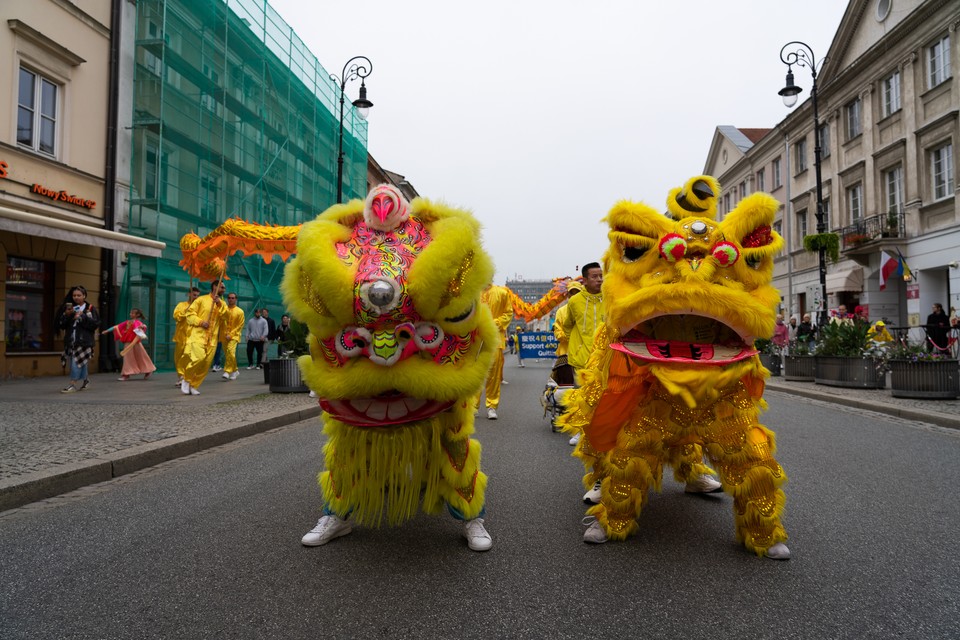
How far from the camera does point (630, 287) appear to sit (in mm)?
3086

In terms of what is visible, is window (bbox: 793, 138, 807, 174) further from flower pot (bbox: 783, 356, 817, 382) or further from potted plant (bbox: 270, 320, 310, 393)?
potted plant (bbox: 270, 320, 310, 393)

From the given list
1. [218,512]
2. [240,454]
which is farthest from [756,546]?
[240,454]

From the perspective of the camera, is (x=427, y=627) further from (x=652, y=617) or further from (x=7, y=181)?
(x=7, y=181)

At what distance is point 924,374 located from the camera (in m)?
9.41

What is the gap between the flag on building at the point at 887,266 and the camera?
20109 mm

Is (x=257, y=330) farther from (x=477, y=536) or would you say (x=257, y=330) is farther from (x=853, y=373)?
(x=477, y=536)

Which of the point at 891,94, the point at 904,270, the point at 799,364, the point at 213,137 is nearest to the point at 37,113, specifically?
the point at 213,137

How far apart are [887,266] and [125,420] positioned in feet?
75.1

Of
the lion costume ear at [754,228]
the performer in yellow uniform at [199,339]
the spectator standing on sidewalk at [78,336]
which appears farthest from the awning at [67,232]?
the lion costume ear at [754,228]

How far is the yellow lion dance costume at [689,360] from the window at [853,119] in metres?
26.1

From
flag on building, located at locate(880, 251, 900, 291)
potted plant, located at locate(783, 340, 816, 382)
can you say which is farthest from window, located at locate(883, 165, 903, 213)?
potted plant, located at locate(783, 340, 816, 382)

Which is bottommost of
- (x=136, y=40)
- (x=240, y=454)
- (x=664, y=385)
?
(x=240, y=454)

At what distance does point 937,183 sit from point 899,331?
27.4 feet

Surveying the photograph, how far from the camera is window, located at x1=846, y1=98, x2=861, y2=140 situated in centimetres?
2408
